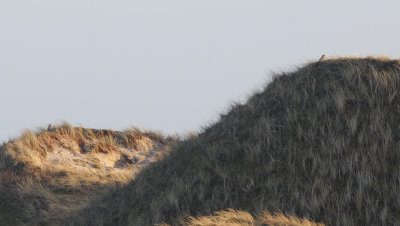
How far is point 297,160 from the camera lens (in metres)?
12.7

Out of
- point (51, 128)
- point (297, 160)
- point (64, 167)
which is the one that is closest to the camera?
point (297, 160)

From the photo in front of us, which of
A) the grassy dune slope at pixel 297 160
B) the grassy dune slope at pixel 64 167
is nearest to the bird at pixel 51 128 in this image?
the grassy dune slope at pixel 64 167

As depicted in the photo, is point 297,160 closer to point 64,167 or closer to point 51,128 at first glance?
point 64,167

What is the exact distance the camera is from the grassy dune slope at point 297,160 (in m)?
11.4

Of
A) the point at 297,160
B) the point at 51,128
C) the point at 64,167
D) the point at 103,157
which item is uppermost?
the point at 51,128

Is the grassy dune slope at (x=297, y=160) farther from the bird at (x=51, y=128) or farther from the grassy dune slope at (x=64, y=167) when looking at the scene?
the bird at (x=51, y=128)

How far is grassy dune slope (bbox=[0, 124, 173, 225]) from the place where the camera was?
54.7ft

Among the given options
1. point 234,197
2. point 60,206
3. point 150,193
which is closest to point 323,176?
point 234,197

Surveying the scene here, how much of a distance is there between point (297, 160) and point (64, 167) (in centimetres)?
1119

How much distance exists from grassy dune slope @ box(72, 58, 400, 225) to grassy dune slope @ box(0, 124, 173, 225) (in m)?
2.25

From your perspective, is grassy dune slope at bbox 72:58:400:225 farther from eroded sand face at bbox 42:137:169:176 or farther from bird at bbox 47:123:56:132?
bird at bbox 47:123:56:132

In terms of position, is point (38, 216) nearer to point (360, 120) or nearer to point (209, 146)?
point (209, 146)

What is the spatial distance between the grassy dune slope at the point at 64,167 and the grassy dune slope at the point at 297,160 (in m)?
2.25

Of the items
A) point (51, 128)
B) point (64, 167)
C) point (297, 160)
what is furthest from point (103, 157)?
point (297, 160)
